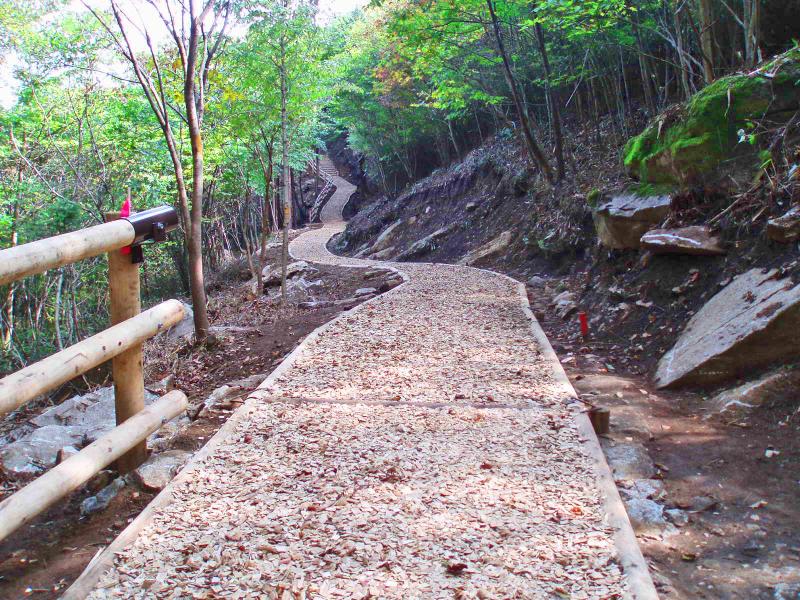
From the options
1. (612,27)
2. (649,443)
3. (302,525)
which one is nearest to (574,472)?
(649,443)

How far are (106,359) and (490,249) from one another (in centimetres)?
991

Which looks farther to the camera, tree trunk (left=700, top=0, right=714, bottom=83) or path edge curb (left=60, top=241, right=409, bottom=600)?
tree trunk (left=700, top=0, right=714, bottom=83)

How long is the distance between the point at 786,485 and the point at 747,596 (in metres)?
0.95

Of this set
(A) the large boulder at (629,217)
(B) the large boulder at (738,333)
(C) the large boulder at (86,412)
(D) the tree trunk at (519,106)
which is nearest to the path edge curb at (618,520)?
(B) the large boulder at (738,333)

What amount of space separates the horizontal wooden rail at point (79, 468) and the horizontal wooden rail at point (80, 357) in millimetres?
343

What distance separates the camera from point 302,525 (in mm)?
2523

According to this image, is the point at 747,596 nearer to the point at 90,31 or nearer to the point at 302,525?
the point at 302,525

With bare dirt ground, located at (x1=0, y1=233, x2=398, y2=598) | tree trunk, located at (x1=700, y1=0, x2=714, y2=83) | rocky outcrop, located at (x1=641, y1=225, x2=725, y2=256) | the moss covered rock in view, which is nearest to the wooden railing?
bare dirt ground, located at (x1=0, y1=233, x2=398, y2=598)

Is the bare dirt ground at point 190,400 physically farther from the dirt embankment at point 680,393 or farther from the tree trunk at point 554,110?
the tree trunk at point 554,110

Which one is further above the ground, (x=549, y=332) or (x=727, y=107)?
(x=727, y=107)

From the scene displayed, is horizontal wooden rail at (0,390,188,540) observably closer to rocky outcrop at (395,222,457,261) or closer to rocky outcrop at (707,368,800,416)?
rocky outcrop at (707,368,800,416)

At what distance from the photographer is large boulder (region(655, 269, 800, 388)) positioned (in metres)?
3.61

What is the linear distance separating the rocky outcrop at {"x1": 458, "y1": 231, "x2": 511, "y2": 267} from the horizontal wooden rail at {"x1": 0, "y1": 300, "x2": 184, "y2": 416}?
9015mm

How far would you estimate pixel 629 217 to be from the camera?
6.45 m
